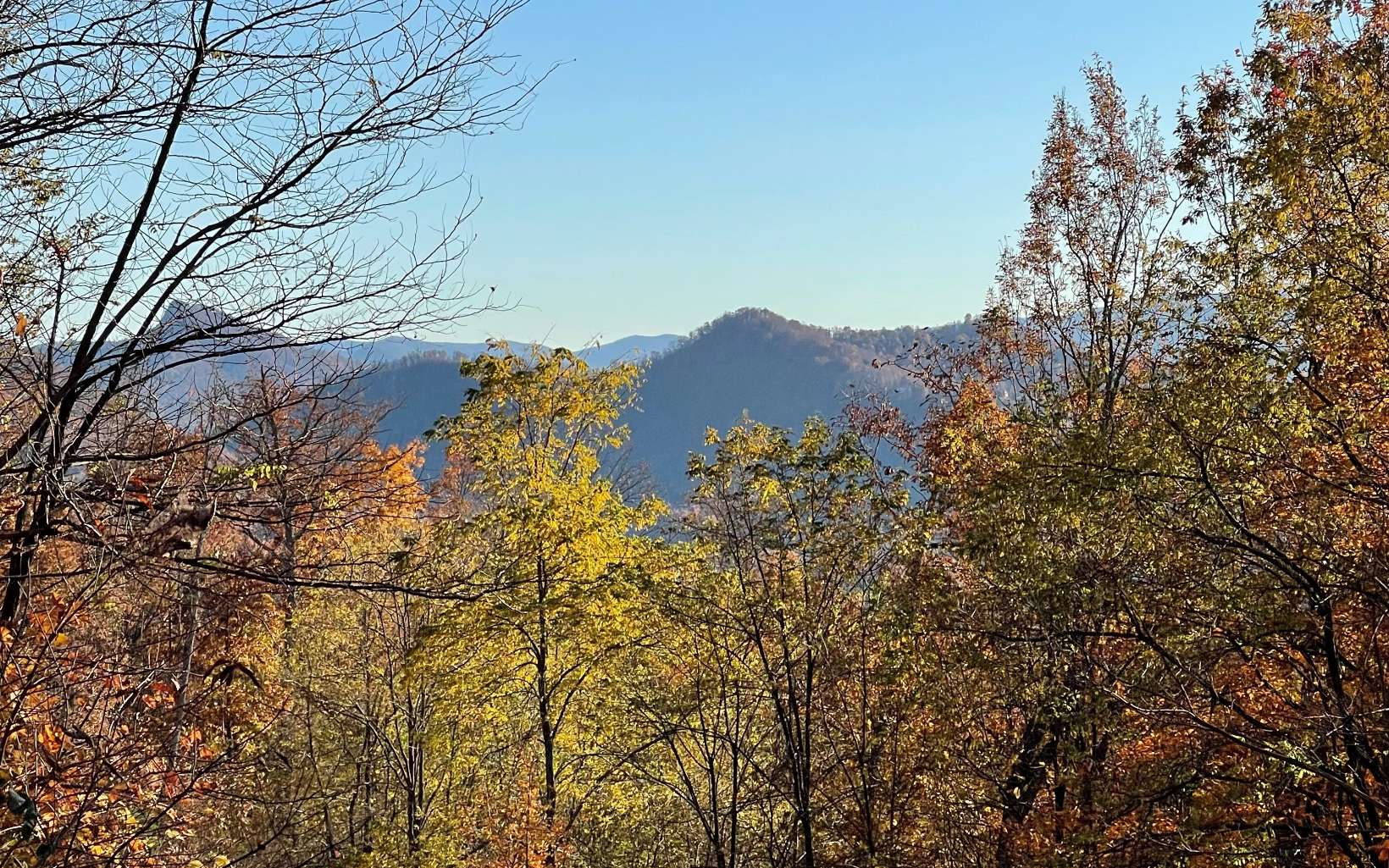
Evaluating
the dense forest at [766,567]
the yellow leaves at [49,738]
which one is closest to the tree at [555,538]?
the dense forest at [766,567]

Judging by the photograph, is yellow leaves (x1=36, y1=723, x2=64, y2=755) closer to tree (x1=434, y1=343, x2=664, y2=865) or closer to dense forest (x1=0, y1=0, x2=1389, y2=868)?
dense forest (x1=0, y1=0, x2=1389, y2=868)

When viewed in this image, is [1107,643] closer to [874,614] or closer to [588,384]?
[874,614]

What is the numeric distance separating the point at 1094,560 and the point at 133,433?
330 inches

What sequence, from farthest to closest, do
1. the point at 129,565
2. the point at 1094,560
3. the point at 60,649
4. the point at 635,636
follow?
the point at 635,636 → the point at 1094,560 → the point at 60,649 → the point at 129,565

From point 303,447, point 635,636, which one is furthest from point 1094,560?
point 303,447

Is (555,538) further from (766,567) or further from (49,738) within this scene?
(49,738)

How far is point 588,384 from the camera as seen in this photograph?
48.8 feet

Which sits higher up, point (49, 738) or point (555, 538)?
point (555, 538)

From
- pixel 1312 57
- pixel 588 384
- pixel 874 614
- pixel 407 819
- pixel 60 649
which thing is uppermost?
pixel 1312 57

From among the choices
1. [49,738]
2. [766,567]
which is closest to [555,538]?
[766,567]

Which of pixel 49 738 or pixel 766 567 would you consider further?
pixel 766 567

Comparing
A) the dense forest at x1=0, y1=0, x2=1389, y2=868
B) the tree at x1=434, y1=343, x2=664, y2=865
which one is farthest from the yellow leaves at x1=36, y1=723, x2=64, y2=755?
the tree at x1=434, y1=343, x2=664, y2=865

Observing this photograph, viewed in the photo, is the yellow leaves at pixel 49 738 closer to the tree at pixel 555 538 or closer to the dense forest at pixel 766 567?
the dense forest at pixel 766 567

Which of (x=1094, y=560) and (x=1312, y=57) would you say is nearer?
(x=1094, y=560)
